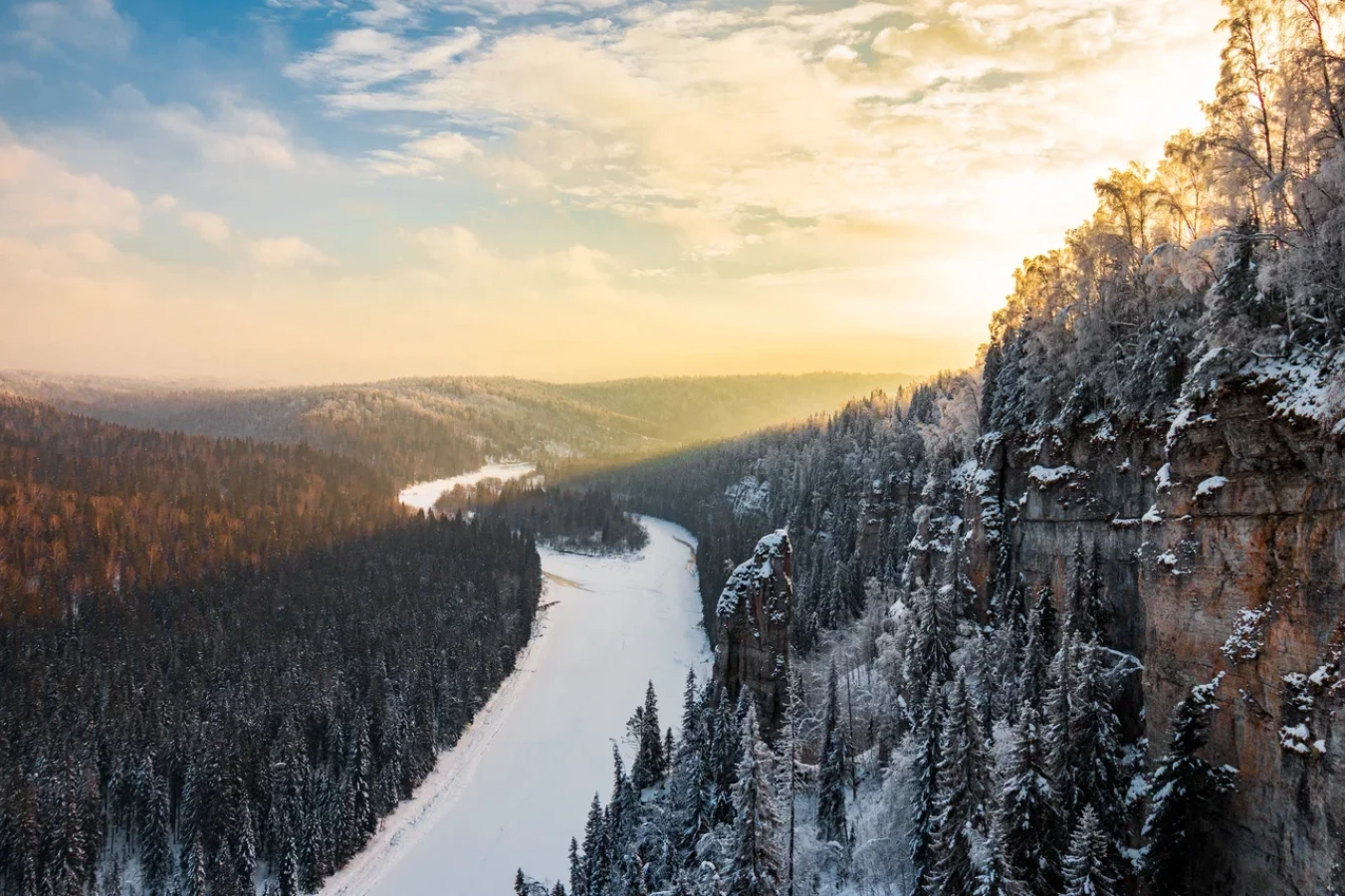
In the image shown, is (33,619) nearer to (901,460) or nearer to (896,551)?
(896,551)

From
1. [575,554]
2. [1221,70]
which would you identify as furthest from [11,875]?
[575,554]

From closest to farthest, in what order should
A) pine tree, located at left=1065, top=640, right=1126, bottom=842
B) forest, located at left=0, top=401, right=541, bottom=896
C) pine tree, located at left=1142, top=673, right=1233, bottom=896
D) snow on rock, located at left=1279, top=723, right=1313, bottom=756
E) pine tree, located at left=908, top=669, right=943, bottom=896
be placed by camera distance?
snow on rock, located at left=1279, top=723, right=1313, bottom=756, pine tree, located at left=1142, top=673, right=1233, bottom=896, pine tree, located at left=1065, top=640, right=1126, bottom=842, pine tree, located at left=908, top=669, right=943, bottom=896, forest, located at left=0, top=401, right=541, bottom=896

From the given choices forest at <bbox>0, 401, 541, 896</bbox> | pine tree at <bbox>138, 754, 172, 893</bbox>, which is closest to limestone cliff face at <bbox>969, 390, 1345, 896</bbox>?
forest at <bbox>0, 401, 541, 896</bbox>

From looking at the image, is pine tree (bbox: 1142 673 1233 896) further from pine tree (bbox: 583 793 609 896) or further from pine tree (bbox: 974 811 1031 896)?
pine tree (bbox: 583 793 609 896)

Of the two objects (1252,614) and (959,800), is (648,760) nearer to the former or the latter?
(959,800)

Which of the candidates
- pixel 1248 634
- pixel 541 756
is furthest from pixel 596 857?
pixel 541 756

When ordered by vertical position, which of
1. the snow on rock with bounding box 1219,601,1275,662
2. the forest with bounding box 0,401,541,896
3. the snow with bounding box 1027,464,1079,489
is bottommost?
the forest with bounding box 0,401,541,896
